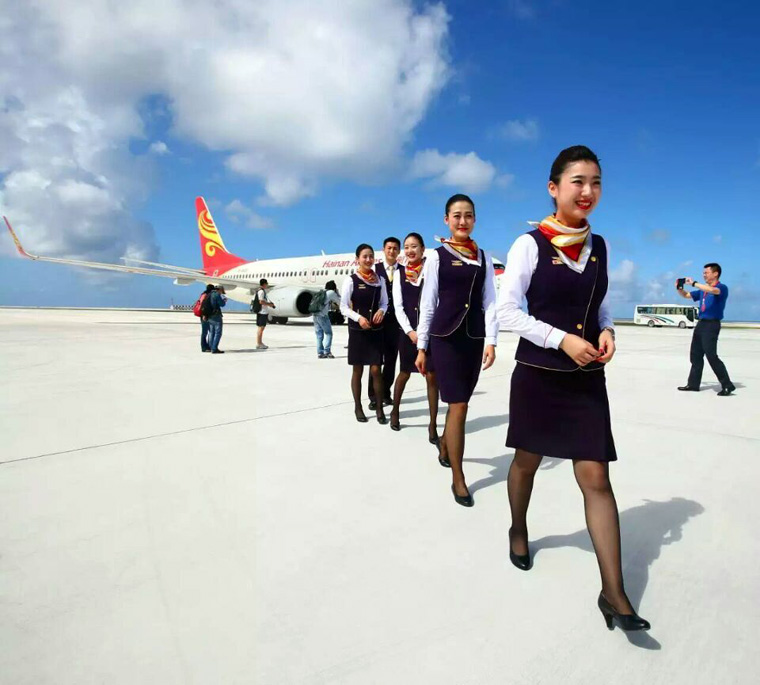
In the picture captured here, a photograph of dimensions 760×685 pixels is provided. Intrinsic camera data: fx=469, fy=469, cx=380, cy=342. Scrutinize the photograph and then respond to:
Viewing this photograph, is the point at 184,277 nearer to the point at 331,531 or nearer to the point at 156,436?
the point at 156,436

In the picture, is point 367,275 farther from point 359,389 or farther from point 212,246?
point 212,246

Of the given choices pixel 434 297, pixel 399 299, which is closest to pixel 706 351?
pixel 399 299

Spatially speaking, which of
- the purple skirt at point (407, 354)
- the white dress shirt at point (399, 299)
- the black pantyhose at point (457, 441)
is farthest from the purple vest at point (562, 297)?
the purple skirt at point (407, 354)

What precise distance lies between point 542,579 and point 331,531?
Result: 96 centimetres

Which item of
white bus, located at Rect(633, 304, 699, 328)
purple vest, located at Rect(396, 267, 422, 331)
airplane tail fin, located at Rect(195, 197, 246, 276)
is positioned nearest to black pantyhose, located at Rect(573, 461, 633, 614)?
purple vest, located at Rect(396, 267, 422, 331)

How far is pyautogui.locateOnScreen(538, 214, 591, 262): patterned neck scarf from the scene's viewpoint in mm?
1863

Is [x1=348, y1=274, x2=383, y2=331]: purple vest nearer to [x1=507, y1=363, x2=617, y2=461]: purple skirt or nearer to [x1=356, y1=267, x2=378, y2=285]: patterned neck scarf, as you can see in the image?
[x1=356, y1=267, x2=378, y2=285]: patterned neck scarf

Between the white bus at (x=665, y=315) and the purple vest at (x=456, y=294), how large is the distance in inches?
1260

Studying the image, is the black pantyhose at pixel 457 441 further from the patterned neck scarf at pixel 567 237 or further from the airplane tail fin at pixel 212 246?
the airplane tail fin at pixel 212 246

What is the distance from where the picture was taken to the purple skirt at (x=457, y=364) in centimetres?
283

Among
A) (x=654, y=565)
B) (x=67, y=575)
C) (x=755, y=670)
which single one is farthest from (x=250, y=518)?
(x=755, y=670)

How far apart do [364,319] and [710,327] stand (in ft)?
14.4

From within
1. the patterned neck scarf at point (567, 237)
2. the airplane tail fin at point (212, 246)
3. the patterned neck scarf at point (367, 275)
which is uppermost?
the airplane tail fin at point (212, 246)

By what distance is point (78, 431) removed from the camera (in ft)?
12.4
